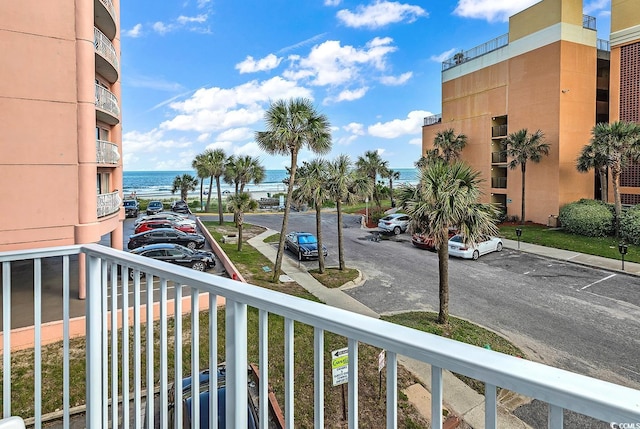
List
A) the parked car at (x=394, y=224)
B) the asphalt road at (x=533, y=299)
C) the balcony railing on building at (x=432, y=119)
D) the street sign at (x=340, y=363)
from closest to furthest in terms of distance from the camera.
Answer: the street sign at (x=340, y=363) → the asphalt road at (x=533, y=299) → the parked car at (x=394, y=224) → the balcony railing on building at (x=432, y=119)

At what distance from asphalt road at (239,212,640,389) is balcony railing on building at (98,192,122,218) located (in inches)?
343

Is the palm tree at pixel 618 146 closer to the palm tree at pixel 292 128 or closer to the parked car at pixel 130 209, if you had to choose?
the palm tree at pixel 292 128

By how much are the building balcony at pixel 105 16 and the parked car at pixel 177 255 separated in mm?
8077

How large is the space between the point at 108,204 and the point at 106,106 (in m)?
3.42

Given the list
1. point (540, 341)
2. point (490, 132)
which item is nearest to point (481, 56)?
point (490, 132)

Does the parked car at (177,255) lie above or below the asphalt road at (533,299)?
above

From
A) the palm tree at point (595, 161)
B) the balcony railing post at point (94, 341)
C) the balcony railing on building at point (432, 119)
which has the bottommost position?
the balcony railing post at point (94, 341)

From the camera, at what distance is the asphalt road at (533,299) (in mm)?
8992

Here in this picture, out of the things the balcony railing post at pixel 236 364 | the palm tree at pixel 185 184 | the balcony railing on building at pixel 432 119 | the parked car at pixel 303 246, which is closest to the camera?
the balcony railing post at pixel 236 364

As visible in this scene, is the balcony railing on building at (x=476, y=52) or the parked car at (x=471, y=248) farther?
the balcony railing on building at (x=476, y=52)

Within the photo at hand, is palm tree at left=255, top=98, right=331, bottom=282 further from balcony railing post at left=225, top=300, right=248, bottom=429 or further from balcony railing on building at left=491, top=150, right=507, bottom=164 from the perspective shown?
balcony railing on building at left=491, top=150, right=507, bottom=164

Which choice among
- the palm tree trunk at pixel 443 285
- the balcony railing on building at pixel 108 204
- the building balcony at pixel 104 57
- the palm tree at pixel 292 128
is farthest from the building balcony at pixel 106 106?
the palm tree trunk at pixel 443 285

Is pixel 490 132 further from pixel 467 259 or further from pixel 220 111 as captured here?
pixel 220 111

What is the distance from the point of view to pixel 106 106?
12758 millimetres
